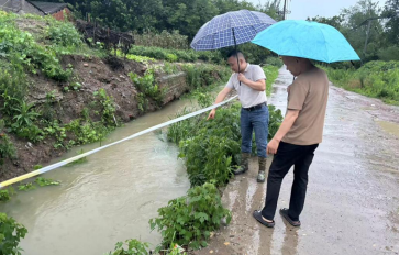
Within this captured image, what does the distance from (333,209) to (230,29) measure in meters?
2.67

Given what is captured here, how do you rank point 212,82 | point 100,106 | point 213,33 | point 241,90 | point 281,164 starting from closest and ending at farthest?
point 281,164
point 213,33
point 241,90
point 100,106
point 212,82

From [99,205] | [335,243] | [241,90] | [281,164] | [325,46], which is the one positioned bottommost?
[99,205]

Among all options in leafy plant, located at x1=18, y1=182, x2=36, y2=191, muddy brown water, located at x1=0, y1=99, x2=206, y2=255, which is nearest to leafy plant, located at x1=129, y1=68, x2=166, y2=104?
muddy brown water, located at x1=0, y1=99, x2=206, y2=255

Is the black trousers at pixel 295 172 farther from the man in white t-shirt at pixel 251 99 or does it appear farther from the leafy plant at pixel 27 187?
the leafy plant at pixel 27 187

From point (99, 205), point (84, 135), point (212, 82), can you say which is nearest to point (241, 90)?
point (99, 205)

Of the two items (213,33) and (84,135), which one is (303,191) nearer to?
(213,33)

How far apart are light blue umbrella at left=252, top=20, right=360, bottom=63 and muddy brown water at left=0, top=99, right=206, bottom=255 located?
2.56m

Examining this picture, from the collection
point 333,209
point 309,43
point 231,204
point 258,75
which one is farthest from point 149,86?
point 309,43

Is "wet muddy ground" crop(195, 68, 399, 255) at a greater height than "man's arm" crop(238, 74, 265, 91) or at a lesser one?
lesser

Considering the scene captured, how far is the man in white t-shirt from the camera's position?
4.14 m

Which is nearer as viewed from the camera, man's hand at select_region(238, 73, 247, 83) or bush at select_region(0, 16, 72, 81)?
man's hand at select_region(238, 73, 247, 83)

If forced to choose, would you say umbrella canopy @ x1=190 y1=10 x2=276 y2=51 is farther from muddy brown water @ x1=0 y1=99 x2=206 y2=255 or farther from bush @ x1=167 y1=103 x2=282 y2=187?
muddy brown water @ x1=0 y1=99 x2=206 y2=255

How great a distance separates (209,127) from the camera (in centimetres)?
613

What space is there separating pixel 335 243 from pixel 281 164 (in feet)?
3.12
